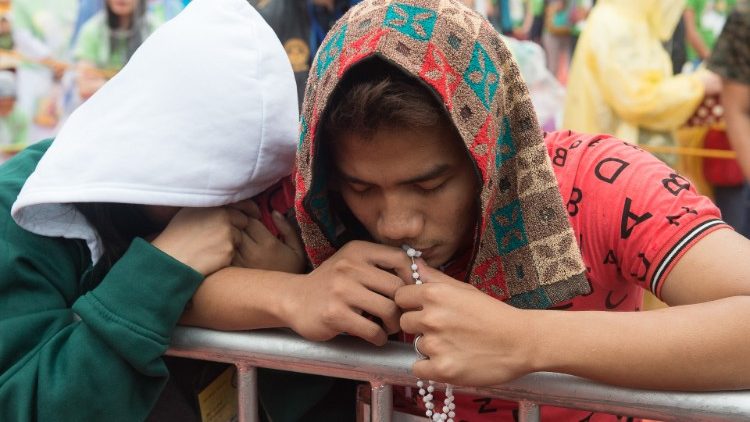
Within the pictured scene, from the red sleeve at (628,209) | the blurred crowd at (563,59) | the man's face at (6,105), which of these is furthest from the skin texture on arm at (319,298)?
the man's face at (6,105)

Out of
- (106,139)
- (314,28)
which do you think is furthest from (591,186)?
(314,28)

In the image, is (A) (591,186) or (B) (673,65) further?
(B) (673,65)

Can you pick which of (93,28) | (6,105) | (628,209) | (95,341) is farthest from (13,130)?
(628,209)

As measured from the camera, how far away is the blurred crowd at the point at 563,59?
339 centimetres

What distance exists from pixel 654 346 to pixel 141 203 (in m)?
0.79

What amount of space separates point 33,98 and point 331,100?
4.46 metres

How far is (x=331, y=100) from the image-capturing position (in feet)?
3.85

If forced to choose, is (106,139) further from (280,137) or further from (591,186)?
(591,186)

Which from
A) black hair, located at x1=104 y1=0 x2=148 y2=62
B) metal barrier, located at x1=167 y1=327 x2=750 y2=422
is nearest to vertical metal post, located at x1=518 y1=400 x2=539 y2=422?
metal barrier, located at x1=167 y1=327 x2=750 y2=422

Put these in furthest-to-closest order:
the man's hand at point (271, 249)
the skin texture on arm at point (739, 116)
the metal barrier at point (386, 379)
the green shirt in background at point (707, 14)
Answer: the green shirt in background at point (707, 14) < the skin texture on arm at point (739, 116) < the man's hand at point (271, 249) < the metal barrier at point (386, 379)

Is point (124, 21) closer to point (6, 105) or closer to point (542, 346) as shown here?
point (6, 105)

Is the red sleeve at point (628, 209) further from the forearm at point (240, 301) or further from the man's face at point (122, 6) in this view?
the man's face at point (122, 6)

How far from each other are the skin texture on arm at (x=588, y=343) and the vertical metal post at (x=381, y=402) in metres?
0.11

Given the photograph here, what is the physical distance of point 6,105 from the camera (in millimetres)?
5016
